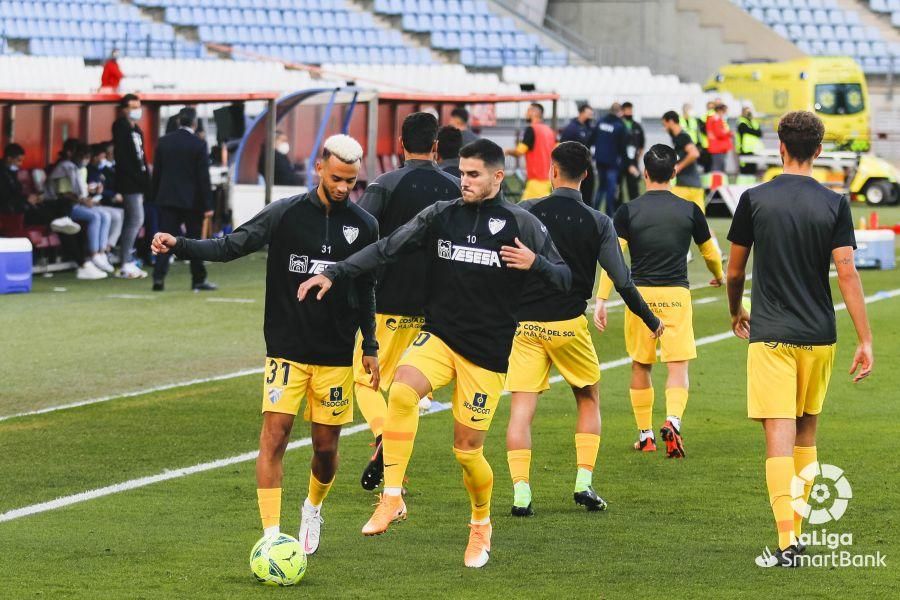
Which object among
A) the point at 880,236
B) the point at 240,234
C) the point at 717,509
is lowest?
the point at 880,236

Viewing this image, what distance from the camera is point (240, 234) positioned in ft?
23.5

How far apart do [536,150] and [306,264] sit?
16.4m

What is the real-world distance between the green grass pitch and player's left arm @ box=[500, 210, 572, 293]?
126cm

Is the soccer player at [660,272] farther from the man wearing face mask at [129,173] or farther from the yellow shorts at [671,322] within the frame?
the man wearing face mask at [129,173]

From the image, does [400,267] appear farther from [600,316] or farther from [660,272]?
[660,272]

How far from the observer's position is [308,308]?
7.12 metres

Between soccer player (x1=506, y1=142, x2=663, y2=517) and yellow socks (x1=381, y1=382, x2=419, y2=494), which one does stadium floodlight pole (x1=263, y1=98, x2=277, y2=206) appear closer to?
soccer player (x1=506, y1=142, x2=663, y2=517)

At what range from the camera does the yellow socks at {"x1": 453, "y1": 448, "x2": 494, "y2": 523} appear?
7.18 m

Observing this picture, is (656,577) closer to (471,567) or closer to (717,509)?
(471,567)

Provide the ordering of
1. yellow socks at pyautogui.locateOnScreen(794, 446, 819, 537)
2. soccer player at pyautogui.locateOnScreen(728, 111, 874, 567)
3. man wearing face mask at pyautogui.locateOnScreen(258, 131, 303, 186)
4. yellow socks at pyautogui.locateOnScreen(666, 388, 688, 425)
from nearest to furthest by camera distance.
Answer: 1. soccer player at pyautogui.locateOnScreen(728, 111, 874, 567)
2. yellow socks at pyautogui.locateOnScreen(794, 446, 819, 537)
3. yellow socks at pyautogui.locateOnScreen(666, 388, 688, 425)
4. man wearing face mask at pyautogui.locateOnScreen(258, 131, 303, 186)

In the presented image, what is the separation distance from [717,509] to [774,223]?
194cm

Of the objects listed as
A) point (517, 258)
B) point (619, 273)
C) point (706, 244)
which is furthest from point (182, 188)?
point (517, 258)

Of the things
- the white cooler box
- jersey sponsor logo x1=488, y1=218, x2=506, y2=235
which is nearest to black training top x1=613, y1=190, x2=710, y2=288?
jersey sponsor logo x1=488, y1=218, x2=506, y2=235

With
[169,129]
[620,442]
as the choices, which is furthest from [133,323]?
[620,442]
